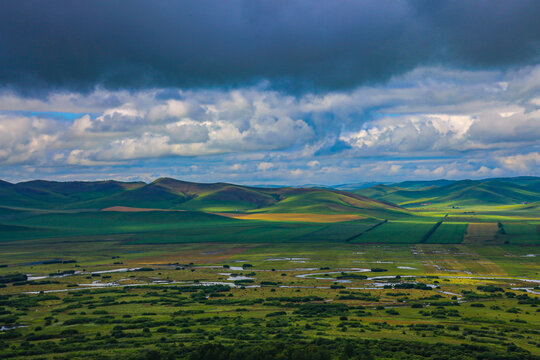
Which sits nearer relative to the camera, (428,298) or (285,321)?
(285,321)

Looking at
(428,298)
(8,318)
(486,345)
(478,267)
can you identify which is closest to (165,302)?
(8,318)

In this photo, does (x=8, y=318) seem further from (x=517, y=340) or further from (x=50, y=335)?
(x=517, y=340)

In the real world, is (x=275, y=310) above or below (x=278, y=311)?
below

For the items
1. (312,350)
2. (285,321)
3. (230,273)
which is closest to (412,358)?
(312,350)

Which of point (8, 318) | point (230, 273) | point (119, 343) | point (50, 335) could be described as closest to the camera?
point (119, 343)

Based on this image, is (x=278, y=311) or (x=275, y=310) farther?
(x=275, y=310)

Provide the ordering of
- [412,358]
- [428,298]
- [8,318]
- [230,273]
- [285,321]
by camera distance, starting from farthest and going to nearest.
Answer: [230,273]
[428,298]
[8,318]
[285,321]
[412,358]

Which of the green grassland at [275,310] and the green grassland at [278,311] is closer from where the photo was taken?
the green grassland at [275,310]

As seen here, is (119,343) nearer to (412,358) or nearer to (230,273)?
(412,358)

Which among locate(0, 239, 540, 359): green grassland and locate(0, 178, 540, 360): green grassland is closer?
locate(0, 178, 540, 360): green grassland
